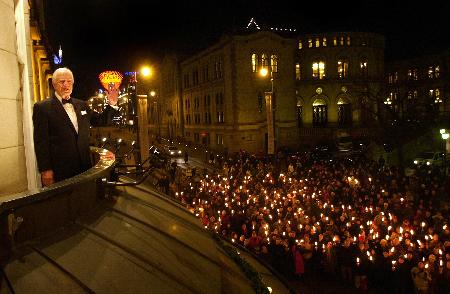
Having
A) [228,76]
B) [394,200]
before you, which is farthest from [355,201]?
[228,76]

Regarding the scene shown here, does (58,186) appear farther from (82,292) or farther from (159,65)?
(159,65)

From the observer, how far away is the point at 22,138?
4.57 meters

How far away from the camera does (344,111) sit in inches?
2126

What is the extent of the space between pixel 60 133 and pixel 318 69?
52761 mm

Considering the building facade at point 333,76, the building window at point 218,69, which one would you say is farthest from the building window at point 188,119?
the building facade at point 333,76

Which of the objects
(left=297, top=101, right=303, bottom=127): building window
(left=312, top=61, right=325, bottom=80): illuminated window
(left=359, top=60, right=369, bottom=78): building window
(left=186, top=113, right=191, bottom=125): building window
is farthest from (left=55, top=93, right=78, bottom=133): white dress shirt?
(left=186, top=113, right=191, bottom=125): building window

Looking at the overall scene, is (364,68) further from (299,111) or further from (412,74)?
(299,111)

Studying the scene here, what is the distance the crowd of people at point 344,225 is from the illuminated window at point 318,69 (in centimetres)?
3457

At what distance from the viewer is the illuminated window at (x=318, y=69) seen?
54.5 metres

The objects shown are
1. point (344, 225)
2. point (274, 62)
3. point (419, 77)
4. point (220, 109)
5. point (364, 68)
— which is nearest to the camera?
point (344, 225)

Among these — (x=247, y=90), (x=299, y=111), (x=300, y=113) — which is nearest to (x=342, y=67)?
(x=299, y=111)

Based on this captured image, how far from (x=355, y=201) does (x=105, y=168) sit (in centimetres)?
1430

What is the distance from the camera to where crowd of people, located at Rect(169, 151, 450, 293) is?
11.8 metres

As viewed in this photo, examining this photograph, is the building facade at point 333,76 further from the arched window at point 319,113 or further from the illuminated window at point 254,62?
the illuminated window at point 254,62
